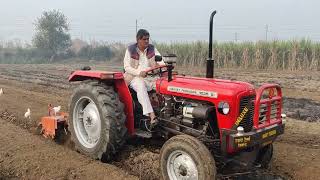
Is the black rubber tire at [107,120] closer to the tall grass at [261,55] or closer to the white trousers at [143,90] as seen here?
the white trousers at [143,90]

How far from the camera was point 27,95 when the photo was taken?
11516 mm

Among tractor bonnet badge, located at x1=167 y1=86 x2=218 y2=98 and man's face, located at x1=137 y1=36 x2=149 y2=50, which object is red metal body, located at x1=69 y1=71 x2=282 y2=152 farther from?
man's face, located at x1=137 y1=36 x2=149 y2=50

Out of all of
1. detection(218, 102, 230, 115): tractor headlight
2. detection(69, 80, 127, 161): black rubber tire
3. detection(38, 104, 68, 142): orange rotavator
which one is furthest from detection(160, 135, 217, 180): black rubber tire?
detection(38, 104, 68, 142): orange rotavator

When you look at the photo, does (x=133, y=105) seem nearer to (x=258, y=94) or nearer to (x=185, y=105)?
(x=185, y=105)

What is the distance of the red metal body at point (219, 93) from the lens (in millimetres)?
4602

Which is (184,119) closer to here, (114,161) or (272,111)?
(272,111)

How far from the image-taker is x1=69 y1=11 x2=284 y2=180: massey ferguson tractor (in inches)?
180

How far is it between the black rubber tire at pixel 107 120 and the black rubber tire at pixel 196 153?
0.94 meters

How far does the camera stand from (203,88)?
15.9ft

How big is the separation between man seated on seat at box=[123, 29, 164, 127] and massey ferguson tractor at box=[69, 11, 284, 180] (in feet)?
0.45

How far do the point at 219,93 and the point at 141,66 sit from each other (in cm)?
159

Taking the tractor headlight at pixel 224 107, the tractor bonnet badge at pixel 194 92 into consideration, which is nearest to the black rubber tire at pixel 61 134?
the tractor bonnet badge at pixel 194 92

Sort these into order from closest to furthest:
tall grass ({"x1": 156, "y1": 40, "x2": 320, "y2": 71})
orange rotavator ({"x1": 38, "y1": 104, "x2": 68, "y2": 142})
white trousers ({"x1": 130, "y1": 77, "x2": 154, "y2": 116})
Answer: white trousers ({"x1": 130, "y1": 77, "x2": 154, "y2": 116}), orange rotavator ({"x1": 38, "y1": 104, "x2": 68, "y2": 142}), tall grass ({"x1": 156, "y1": 40, "x2": 320, "y2": 71})

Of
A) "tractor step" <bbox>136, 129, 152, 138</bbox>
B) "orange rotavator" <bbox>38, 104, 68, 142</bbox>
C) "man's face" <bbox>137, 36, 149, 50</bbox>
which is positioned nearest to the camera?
"tractor step" <bbox>136, 129, 152, 138</bbox>
